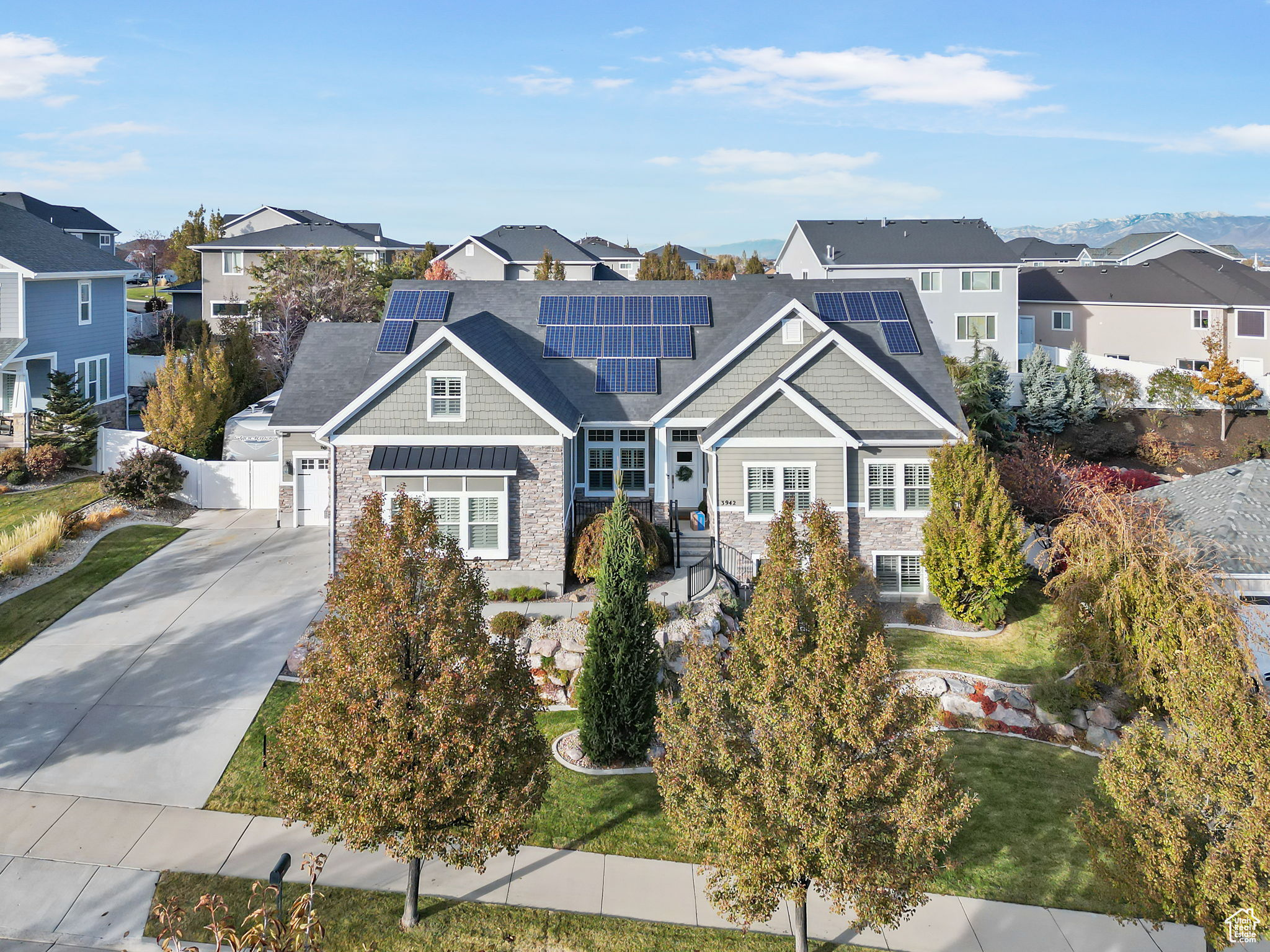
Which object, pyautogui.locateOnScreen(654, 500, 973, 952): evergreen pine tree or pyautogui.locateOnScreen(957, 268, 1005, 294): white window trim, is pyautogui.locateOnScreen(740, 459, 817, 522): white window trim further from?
pyautogui.locateOnScreen(957, 268, 1005, 294): white window trim

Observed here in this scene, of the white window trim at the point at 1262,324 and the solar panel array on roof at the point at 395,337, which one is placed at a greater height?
the white window trim at the point at 1262,324

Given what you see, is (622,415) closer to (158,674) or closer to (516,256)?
(158,674)

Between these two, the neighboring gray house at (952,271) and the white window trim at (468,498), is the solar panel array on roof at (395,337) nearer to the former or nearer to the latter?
the white window trim at (468,498)

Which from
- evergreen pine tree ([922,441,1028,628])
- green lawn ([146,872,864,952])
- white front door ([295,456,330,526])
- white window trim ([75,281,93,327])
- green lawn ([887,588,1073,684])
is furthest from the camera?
white window trim ([75,281,93,327])

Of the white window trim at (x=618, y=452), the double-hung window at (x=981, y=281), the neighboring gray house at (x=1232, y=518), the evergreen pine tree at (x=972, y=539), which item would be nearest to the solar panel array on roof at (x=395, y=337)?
the white window trim at (x=618, y=452)

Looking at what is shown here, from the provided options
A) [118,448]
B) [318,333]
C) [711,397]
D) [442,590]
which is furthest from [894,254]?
[442,590]

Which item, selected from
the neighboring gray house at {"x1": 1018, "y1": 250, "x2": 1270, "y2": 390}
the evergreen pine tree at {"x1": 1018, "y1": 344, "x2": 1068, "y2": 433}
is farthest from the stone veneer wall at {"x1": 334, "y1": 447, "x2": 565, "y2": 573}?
the neighboring gray house at {"x1": 1018, "y1": 250, "x2": 1270, "y2": 390}
